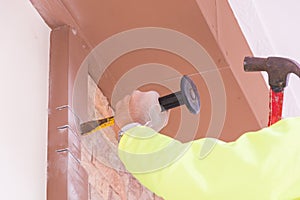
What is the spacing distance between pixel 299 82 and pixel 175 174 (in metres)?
1.69

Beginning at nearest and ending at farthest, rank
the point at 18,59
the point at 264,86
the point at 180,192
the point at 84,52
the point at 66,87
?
the point at 180,192 < the point at 18,59 < the point at 66,87 < the point at 84,52 < the point at 264,86

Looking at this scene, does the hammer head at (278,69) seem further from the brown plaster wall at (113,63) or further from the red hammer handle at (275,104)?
the brown plaster wall at (113,63)

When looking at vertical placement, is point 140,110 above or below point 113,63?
below

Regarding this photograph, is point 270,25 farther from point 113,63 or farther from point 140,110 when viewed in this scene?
point 140,110

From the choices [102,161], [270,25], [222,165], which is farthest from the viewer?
[270,25]

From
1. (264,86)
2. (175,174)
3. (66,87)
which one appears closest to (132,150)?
(175,174)

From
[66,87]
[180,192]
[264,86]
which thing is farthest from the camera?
[264,86]

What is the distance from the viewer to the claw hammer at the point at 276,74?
1613 mm

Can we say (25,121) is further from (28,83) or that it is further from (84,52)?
(84,52)

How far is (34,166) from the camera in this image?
165 cm

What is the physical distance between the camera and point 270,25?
105 inches

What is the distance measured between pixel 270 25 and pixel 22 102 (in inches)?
52.5

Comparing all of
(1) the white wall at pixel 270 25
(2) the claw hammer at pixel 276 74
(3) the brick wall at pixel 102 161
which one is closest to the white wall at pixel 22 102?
(3) the brick wall at pixel 102 161

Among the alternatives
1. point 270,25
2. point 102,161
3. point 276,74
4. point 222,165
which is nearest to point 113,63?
point 102,161
